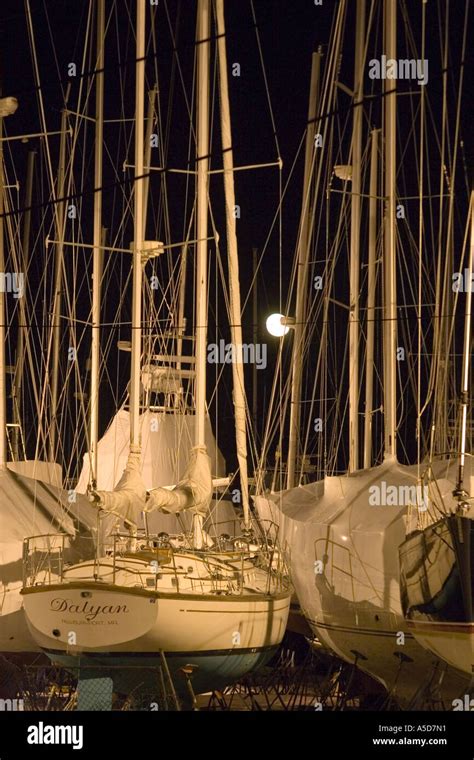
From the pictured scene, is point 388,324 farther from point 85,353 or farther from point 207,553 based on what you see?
point 85,353

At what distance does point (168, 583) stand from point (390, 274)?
5.96 metres

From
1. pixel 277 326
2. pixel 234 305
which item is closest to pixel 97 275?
pixel 234 305

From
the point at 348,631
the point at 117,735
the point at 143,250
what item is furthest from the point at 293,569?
the point at 117,735

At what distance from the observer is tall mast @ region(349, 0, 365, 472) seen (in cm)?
2266

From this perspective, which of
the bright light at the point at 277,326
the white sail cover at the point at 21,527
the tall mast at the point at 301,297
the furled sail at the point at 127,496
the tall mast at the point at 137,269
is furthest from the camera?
the bright light at the point at 277,326

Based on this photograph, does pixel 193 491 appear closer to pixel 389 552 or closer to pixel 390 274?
pixel 389 552

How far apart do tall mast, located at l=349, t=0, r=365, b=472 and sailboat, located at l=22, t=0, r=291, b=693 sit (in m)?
2.48

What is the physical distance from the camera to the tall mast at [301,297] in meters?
25.1

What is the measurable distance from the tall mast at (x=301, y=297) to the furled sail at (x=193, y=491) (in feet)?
17.3

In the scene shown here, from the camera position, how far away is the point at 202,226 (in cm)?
2047

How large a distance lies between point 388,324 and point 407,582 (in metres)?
4.72

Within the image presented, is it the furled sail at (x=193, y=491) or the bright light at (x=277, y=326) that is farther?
the bright light at (x=277, y=326)

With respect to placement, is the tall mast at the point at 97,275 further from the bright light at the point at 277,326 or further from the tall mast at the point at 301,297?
the bright light at the point at 277,326

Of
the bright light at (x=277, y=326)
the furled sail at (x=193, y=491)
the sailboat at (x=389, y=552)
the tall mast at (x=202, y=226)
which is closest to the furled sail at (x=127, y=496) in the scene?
the furled sail at (x=193, y=491)
